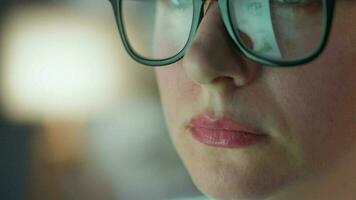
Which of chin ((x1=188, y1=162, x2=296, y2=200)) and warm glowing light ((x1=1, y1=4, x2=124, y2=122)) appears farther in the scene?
warm glowing light ((x1=1, y1=4, x2=124, y2=122))

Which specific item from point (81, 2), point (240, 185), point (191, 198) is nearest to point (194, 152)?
point (240, 185)

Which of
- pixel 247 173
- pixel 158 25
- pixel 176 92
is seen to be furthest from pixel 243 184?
pixel 158 25

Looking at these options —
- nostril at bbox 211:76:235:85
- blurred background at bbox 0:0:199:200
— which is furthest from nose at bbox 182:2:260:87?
blurred background at bbox 0:0:199:200

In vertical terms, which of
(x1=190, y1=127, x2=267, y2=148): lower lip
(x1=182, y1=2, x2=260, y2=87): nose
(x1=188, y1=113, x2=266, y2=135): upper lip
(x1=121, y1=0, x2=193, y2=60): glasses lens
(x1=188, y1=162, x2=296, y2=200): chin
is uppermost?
(x1=121, y1=0, x2=193, y2=60): glasses lens

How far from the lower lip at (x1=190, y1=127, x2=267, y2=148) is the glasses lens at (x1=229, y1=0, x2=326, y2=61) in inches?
3.1

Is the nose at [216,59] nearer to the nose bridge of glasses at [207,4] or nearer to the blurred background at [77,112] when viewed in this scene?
the nose bridge of glasses at [207,4]

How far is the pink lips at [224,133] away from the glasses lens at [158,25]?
0.08 metres

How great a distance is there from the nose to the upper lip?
0.04m

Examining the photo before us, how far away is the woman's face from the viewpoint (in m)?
0.53

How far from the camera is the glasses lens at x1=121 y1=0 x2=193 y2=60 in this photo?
24.1 inches

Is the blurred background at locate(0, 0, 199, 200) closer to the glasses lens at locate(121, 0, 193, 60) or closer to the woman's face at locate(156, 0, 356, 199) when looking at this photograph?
the glasses lens at locate(121, 0, 193, 60)

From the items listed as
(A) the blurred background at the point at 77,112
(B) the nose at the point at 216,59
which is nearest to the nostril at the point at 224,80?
(B) the nose at the point at 216,59

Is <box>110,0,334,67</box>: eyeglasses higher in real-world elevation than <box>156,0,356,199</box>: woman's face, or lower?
higher

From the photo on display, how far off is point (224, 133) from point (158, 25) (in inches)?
7.2
